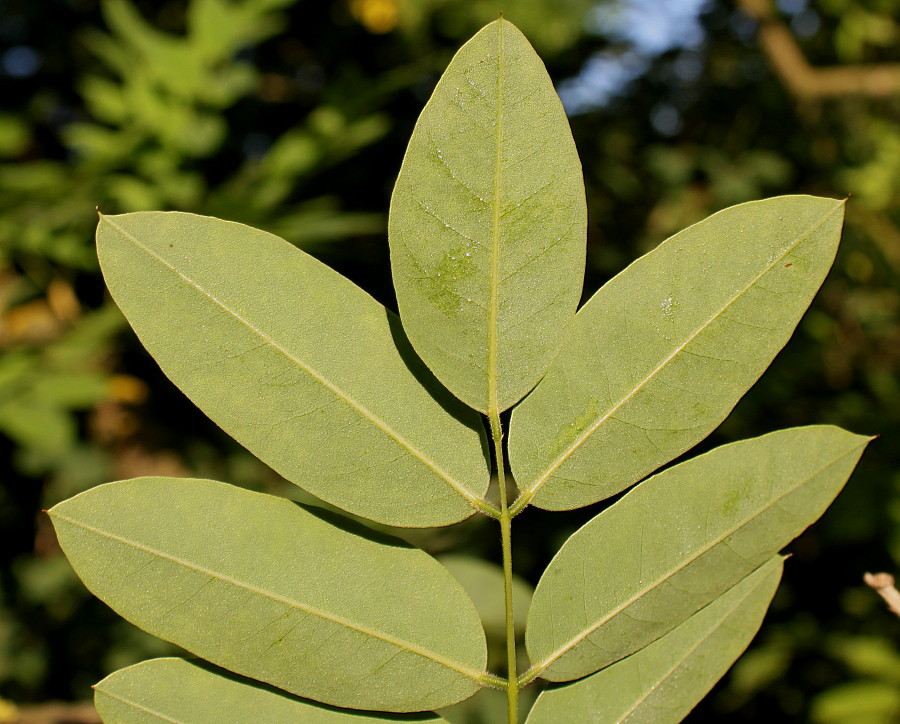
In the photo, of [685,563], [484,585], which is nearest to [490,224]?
[685,563]

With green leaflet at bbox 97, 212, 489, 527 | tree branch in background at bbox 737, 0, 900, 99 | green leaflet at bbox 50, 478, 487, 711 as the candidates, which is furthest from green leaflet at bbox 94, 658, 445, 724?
tree branch in background at bbox 737, 0, 900, 99

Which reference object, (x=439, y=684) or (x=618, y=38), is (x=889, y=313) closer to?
(x=618, y=38)

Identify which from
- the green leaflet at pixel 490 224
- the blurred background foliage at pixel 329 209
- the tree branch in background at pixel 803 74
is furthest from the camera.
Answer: the tree branch in background at pixel 803 74

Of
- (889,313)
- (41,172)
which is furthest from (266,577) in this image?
(889,313)

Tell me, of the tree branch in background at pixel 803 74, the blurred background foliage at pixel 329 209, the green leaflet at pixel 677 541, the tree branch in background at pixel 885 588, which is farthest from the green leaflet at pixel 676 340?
the tree branch in background at pixel 803 74

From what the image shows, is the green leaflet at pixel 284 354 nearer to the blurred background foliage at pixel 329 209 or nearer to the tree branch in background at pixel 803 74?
the blurred background foliage at pixel 329 209

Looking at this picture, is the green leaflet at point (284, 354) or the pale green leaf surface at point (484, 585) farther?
the pale green leaf surface at point (484, 585)

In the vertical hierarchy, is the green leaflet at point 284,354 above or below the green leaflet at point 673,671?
above
